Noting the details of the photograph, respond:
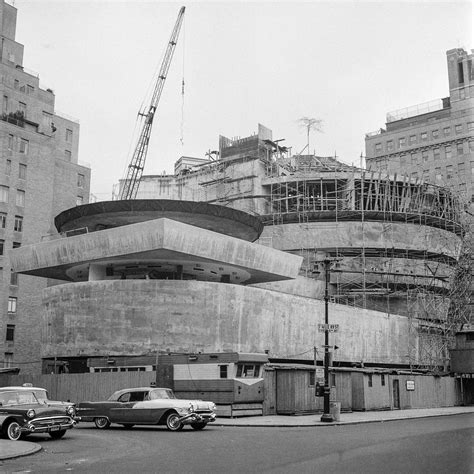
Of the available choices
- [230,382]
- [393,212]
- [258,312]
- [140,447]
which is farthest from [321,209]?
[140,447]

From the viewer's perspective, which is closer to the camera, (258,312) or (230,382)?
(230,382)

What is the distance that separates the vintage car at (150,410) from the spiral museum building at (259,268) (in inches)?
690

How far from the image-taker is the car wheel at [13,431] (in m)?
19.4

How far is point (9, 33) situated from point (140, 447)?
78.6 m

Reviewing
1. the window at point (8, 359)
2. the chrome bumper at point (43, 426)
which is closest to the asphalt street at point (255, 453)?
the chrome bumper at point (43, 426)

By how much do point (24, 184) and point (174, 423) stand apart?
53.7 m

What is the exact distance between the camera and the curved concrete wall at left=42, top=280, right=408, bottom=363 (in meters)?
43.4

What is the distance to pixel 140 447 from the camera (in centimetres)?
1777

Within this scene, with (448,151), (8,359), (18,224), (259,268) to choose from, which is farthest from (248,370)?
(448,151)

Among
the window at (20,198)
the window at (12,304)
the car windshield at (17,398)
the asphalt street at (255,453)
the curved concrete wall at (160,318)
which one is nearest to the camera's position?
the asphalt street at (255,453)

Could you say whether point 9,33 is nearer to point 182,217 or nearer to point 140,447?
point 182,217

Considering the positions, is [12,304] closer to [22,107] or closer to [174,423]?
[22,107]

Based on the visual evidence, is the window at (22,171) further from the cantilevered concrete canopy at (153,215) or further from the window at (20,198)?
the cantilevered concrete canopy at (153,215)

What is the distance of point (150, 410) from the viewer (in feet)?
79.2
